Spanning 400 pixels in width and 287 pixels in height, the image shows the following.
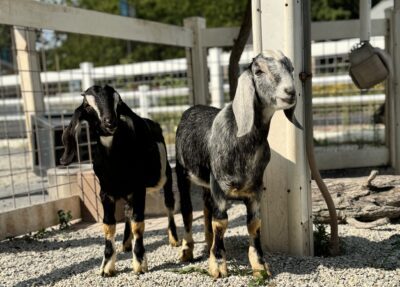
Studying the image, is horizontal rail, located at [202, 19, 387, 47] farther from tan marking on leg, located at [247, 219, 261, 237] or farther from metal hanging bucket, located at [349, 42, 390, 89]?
tan marking on leg, located at [247, 219, 261, 237]

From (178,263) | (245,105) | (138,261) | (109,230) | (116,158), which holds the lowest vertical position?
(178,263)

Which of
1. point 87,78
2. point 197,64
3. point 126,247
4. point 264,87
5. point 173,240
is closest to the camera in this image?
point 264,87

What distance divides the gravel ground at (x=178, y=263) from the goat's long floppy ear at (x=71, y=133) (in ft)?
2.93

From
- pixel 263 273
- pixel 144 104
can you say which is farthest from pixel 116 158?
pixel 144 104

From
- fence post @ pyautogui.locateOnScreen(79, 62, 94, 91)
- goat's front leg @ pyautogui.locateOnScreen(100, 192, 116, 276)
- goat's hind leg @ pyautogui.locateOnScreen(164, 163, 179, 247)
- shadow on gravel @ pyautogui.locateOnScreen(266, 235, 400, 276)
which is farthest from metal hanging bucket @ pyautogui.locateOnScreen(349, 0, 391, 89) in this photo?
fence post @ pyautogui.locateOnScreen(79, 62, 94, 91)

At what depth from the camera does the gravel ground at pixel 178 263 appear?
11.6 feet

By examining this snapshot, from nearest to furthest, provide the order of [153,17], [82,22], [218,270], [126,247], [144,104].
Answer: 1. [218,270]
2. [126,247]
3. [82,22]
4. [144,104]
5. [153,17]

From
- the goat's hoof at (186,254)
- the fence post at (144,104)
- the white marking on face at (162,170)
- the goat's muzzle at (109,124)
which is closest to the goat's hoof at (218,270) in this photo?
the goat's hoof at (186,254)

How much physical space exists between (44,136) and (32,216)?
268 cm

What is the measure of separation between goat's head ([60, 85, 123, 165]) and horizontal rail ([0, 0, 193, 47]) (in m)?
1.44

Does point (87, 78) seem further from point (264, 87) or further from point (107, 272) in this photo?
point (264, 87)

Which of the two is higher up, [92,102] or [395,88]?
[92,102]

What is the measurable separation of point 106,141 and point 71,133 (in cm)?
25

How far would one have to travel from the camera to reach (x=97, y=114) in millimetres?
3477
